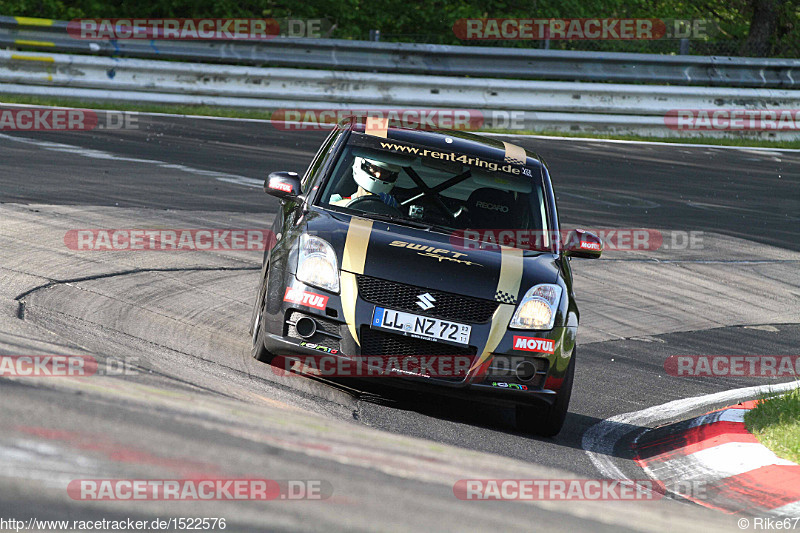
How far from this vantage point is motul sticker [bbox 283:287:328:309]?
5.88 m

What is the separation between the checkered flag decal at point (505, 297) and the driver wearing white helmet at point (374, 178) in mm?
1154

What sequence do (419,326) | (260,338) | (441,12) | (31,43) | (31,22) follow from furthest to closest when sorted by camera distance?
(441,12), (31,22), (31,43), (260,338), (419,326)

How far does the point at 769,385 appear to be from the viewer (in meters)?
8.05

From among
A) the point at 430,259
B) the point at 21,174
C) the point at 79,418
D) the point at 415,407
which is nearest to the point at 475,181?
the point at 430,259

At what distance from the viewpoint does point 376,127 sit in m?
7.31

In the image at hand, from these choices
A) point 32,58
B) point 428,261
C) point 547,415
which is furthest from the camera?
point 32,58

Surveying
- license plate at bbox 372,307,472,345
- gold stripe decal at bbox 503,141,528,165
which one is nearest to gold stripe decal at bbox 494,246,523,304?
license plate at bbox 372,307,472,345

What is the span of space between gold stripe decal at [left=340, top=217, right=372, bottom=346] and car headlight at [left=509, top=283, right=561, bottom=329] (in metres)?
0.86

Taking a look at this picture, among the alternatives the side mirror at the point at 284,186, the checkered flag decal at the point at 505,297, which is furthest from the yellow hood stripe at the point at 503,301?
the side mirror at the point at 284,186

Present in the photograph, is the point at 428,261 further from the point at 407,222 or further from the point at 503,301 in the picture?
the point at 407,222

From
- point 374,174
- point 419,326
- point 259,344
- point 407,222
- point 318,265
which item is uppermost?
point 374,174

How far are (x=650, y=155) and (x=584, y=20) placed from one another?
5066mm

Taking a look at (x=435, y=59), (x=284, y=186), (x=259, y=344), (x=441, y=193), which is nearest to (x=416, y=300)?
(x=259, y=344)

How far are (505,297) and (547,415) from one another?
2.33 ft
